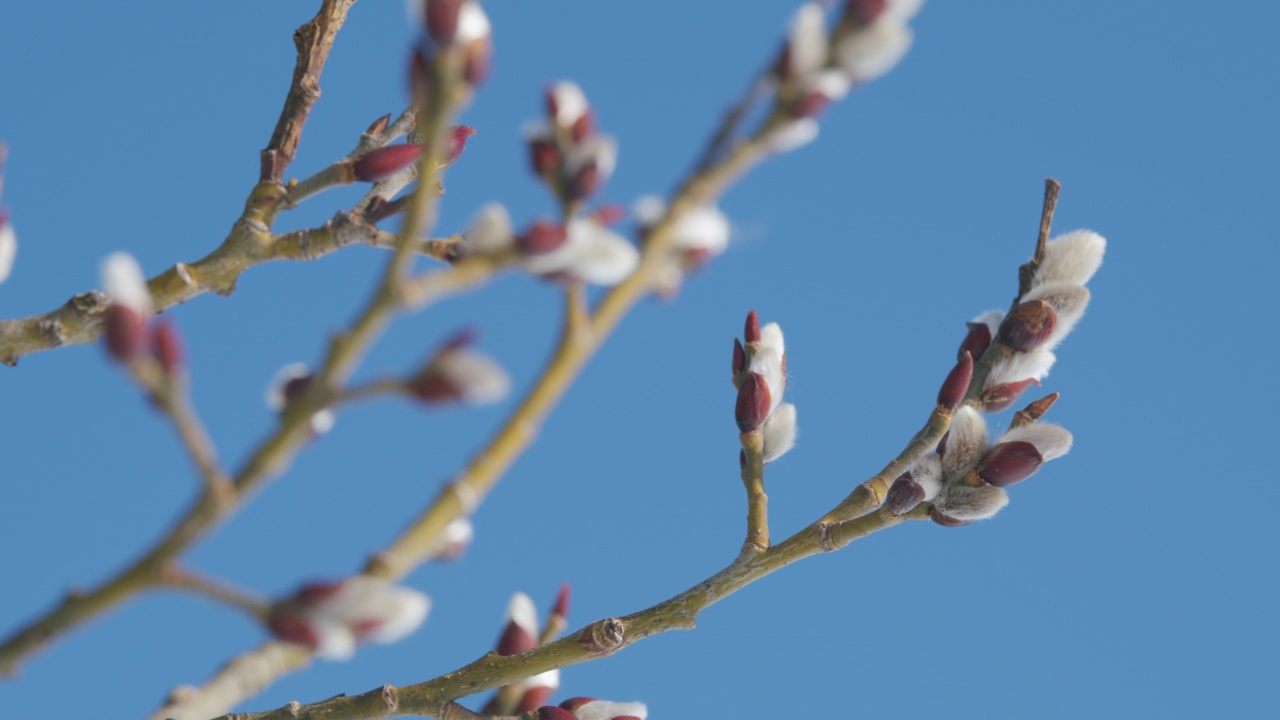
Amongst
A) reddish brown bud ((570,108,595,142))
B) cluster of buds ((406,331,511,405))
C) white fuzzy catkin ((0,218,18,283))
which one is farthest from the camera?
white fuzzy catkin ((0,218,18,283))

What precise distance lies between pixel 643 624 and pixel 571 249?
1.66 ft

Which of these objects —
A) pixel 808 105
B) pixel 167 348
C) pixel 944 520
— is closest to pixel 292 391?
pixel 167 348

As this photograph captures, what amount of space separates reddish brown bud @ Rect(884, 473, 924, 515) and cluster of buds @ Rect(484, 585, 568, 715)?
340mm

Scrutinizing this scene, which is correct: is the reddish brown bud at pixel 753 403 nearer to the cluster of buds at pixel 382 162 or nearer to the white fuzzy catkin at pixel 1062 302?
the white fuzzy catkin at pixel 1062 302

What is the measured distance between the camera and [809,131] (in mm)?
673

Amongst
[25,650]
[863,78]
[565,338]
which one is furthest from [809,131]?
[25,650]

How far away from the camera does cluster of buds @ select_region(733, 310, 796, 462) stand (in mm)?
1192

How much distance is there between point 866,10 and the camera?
2.20ft

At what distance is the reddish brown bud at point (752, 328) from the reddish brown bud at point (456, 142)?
0.33m

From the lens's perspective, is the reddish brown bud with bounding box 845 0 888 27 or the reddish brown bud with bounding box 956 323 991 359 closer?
the reddish brown bud with bounding box 845 0 888 27

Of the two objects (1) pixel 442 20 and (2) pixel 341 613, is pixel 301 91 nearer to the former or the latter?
(1) pixel 442 20

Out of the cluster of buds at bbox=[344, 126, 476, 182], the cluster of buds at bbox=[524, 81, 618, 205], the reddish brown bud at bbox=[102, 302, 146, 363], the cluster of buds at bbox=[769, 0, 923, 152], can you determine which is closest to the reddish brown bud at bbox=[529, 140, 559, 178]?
the cluster of buds at bbox=[524, 81, 618, 205]

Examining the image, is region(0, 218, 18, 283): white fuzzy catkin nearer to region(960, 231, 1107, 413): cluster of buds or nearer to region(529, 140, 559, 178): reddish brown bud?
region(529, 140, 559, 178): reddish brown bud

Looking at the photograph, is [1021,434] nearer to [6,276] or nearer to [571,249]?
[571,249]
